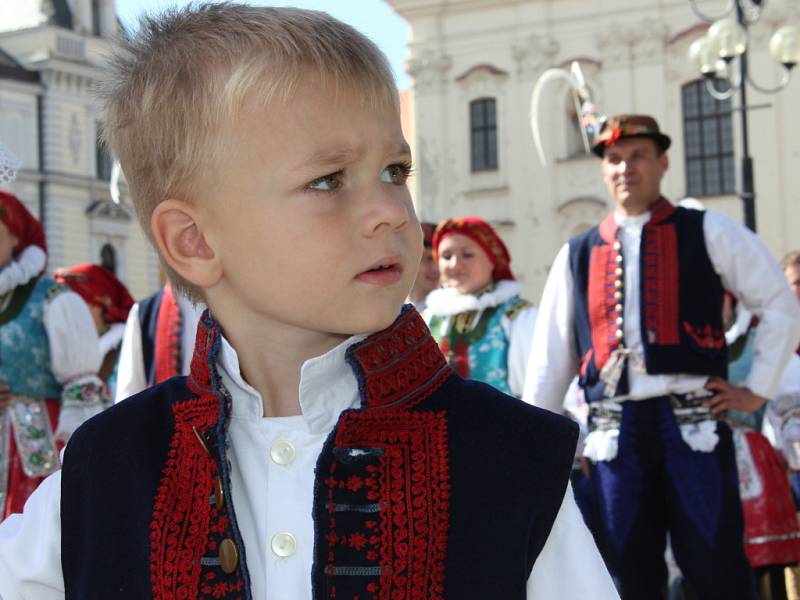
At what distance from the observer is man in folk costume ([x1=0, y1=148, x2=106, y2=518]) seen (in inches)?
184

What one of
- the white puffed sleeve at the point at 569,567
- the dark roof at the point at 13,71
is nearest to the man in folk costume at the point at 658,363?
the white puffed sleeve at the point at 569,567

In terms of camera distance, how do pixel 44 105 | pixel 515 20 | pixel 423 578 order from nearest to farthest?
1. pixel 423 578
2. pixel 515 20
3. pixel 44 105

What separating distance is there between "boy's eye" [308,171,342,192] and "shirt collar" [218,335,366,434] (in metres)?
0.20

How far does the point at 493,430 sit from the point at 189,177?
50cm

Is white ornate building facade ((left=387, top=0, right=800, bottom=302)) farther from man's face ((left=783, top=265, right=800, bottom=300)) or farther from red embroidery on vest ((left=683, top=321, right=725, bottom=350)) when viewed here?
red embroidery on vest ((left=683, top=321, right=725, bottom=350))

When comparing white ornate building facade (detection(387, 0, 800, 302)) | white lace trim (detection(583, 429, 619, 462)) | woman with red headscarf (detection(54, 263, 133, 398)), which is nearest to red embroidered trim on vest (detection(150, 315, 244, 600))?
white lace trim (detection(583, 429, 619, 462))

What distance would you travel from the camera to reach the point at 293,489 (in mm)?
1635

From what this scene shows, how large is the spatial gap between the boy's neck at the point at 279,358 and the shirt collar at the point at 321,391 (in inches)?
0.8

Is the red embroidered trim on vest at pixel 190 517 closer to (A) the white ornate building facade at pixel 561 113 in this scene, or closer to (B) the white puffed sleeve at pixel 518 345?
(B) the white puffed sleeve at pixel 518 345

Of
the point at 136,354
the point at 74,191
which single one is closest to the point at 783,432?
the point at 136,354

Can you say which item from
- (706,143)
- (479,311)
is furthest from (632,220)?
(706,143)

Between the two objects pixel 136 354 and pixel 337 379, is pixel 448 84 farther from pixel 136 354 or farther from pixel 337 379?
pixel 337 379

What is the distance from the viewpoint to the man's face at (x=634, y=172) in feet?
15.9

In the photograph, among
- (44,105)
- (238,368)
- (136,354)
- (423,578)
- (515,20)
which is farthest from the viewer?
(44,105)
